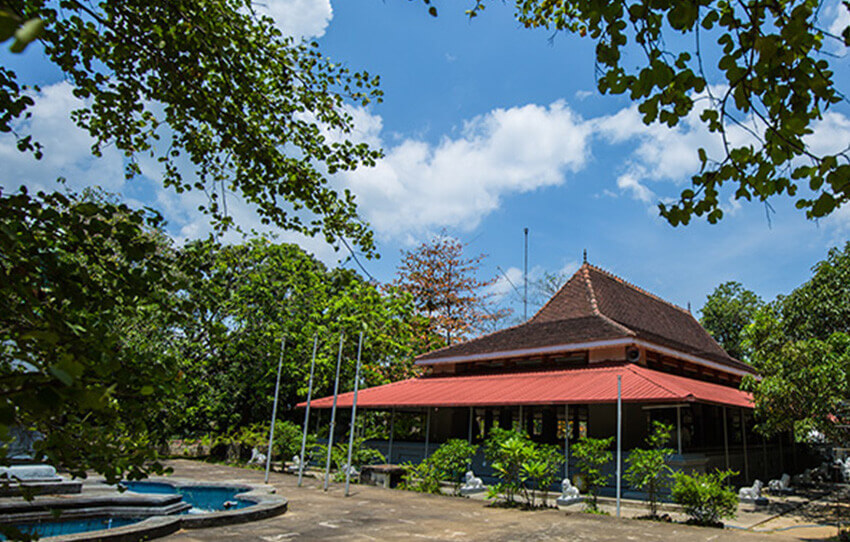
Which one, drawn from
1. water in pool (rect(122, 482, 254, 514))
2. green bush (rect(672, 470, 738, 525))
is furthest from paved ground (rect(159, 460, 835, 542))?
water in pool (rect(122, 482, 254, 514))

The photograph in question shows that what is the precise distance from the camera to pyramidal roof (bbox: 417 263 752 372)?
16250 millimetres

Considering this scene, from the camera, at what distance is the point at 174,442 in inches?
936

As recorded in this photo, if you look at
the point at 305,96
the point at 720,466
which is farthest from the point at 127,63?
the point at 720,466

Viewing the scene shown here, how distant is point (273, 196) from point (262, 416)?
2000 cm

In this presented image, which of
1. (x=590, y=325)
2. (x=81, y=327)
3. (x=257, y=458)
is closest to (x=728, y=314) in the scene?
(x=590, y=325)

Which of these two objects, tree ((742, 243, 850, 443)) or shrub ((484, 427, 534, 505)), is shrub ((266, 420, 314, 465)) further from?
tree ((742, 243, 850, 443))

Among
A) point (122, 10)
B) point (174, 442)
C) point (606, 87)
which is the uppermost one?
point (122, 10)

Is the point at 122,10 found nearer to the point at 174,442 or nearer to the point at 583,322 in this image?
the point at 583,322

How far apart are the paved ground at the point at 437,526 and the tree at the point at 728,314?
2291 cm

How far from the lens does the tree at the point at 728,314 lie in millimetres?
29969

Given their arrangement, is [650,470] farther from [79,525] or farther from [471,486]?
[79,525]

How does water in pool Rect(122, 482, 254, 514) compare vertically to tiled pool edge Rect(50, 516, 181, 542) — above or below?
below

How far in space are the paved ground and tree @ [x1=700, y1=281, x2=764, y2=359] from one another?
22911 mm

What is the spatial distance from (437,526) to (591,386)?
6.35 metres
